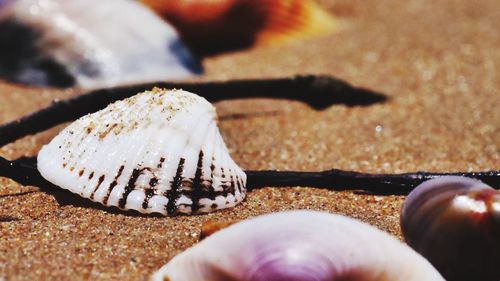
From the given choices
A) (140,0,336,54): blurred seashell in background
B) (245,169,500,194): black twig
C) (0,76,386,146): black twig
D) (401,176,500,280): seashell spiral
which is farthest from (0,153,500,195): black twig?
(140,0,336,54): blurred seashell in background

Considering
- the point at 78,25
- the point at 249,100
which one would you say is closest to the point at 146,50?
the point at 78,25

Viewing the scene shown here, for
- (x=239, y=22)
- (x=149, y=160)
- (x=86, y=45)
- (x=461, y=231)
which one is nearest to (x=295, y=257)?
(x=461, y=231)

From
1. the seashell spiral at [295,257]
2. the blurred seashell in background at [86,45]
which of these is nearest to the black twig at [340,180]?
the seashell spiral at [295,257]

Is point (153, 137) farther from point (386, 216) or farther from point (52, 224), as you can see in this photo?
point (386, 216)

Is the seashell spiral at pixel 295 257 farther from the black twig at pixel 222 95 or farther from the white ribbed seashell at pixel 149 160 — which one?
the black twig at pixel 222 95

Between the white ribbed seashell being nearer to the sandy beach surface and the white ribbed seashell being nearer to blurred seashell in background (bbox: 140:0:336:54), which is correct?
the sandy beach surface

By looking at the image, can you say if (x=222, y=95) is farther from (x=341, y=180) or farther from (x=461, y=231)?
(x=461, y=231)
